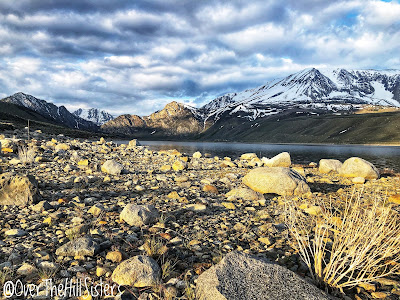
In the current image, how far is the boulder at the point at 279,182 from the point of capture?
9883 millimetres

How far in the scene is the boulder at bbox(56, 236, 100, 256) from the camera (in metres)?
3.92

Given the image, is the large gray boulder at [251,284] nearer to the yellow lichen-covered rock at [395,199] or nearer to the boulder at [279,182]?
the boulder at [279,182]

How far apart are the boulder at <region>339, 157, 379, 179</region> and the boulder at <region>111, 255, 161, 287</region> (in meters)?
16.7

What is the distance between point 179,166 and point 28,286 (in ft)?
40.7

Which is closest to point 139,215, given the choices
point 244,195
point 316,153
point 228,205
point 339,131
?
point 228,205

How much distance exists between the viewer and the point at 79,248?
13.0 ft

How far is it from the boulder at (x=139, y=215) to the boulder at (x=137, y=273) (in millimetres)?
1975

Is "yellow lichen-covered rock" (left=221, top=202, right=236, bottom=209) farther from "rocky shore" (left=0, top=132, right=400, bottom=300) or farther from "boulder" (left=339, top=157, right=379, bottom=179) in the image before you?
"boulder" (left=339, top=157, right=379, bottom=179)

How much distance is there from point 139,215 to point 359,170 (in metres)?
15.9

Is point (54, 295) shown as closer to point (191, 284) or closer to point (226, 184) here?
point (191, 284)

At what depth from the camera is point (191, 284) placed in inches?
132

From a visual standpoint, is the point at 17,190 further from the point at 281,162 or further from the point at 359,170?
the point at 281,162

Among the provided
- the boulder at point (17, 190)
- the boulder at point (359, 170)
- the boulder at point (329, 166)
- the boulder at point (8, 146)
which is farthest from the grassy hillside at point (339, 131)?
the boulder at point (17, 190)

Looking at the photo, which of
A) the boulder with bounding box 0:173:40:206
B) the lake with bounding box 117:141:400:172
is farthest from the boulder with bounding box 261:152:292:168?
the boulder with bounding box 0:173:40:206
